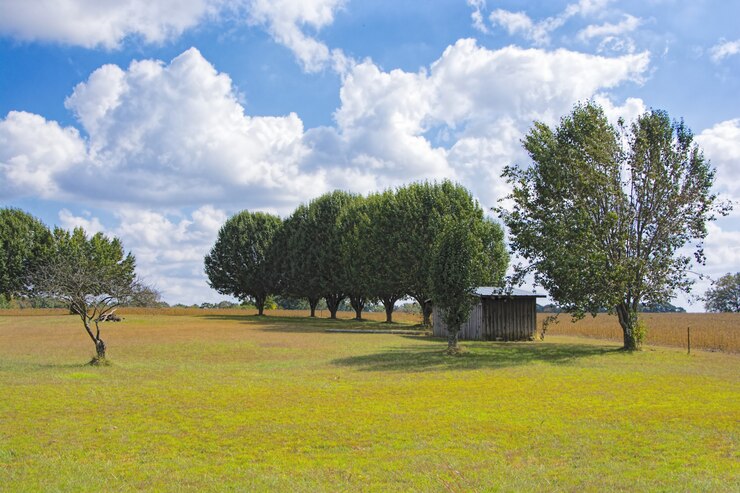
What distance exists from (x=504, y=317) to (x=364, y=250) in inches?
811

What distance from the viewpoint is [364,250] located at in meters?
57.7

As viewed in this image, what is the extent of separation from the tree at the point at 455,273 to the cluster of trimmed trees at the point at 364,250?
0.15 feet

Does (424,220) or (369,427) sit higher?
(424,220)

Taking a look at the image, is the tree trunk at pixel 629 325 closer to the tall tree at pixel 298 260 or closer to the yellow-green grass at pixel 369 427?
the yellow-green grass at pixel 369 427

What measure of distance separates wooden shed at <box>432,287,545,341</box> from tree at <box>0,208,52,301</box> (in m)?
53.2

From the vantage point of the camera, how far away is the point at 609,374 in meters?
19.9

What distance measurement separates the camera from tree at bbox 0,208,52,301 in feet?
230

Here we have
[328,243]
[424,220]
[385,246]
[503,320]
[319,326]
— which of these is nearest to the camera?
[503,320]

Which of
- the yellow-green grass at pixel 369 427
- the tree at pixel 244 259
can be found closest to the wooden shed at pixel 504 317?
the yellow-green grass at pixel 369 427

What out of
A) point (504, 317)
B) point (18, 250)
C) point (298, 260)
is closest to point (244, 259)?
point (298, 260)

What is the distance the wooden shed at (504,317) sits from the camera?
130 ft

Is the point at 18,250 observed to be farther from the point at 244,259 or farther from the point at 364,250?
the point at 364,250

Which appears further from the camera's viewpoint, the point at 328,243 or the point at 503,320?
the point at 328,243

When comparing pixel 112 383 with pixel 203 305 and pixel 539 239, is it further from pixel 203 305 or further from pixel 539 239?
pixel 203 305
